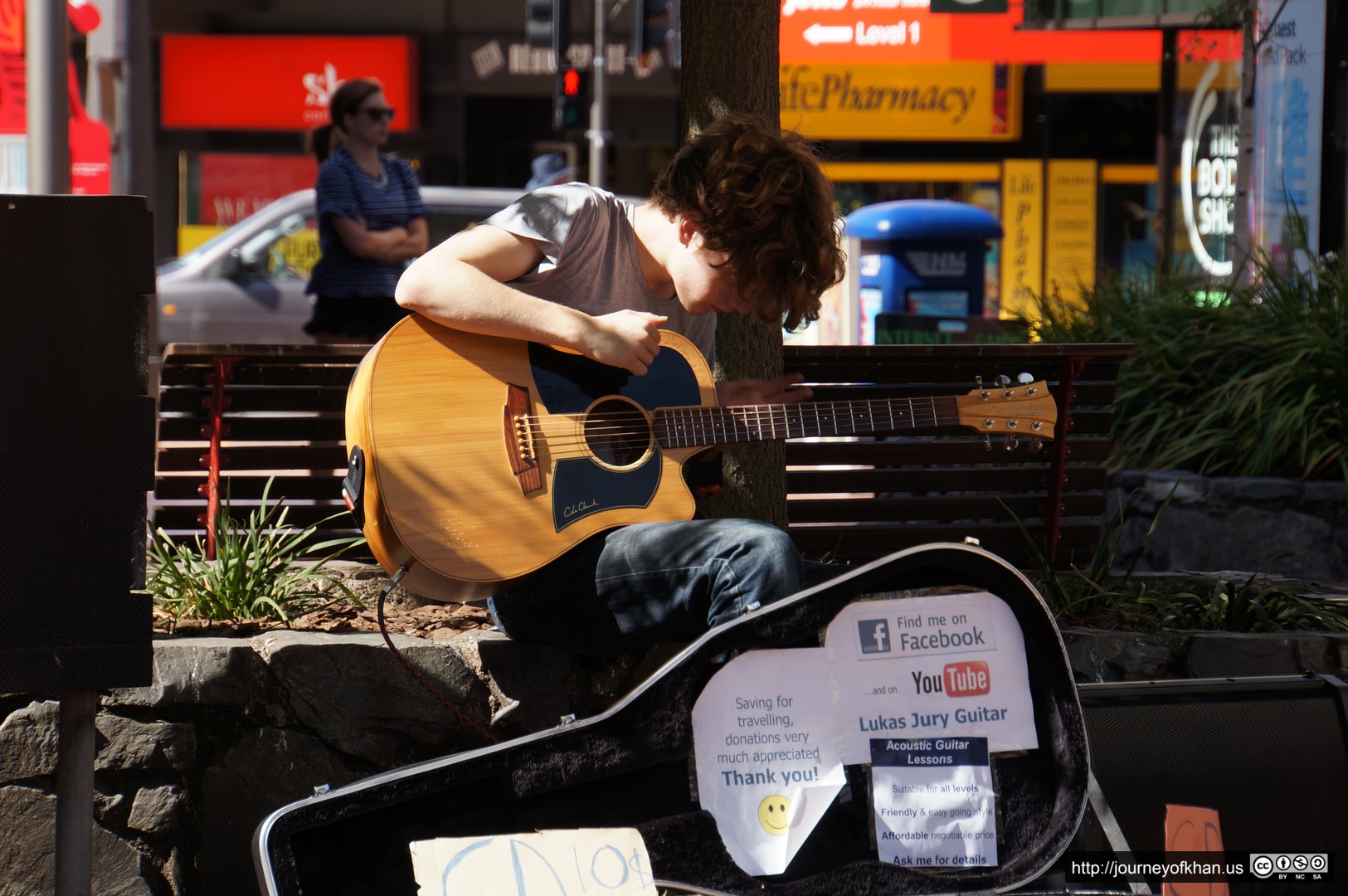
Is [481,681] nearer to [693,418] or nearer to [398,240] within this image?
[693,418]

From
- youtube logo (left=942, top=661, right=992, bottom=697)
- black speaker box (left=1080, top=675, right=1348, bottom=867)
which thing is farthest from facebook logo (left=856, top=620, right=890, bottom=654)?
black speaker box (left=1080, top=675, right=1348, bottom=867)

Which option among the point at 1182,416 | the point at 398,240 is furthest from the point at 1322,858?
the point at 398,240

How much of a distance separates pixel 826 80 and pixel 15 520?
39.6ft

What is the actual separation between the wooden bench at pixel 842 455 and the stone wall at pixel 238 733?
2.15ft

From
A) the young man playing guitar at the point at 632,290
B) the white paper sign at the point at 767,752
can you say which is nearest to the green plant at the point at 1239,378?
the young man playing guitar at the point at 632,290

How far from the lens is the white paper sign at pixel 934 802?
7.21 ft

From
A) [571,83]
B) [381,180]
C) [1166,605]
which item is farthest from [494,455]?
[571,83]

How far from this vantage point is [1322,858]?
231 centimetres

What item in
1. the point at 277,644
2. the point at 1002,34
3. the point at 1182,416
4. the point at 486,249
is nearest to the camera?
the point at 486,249

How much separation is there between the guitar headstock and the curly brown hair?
467mm

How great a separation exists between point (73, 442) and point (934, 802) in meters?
1.49

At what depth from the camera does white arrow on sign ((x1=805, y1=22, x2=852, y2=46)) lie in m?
12.8

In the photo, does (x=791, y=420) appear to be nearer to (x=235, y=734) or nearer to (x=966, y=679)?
(x=966, y=679)

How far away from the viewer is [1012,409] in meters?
3.06
